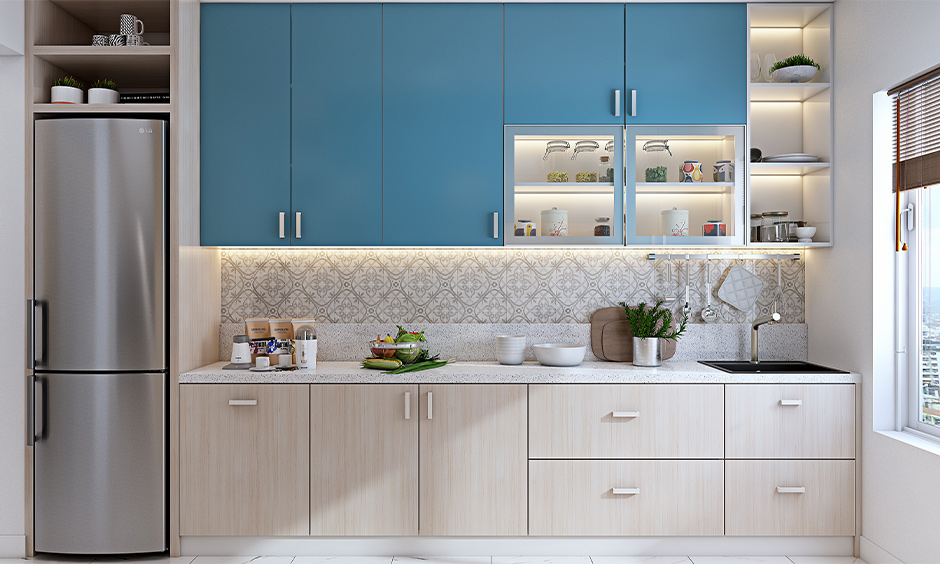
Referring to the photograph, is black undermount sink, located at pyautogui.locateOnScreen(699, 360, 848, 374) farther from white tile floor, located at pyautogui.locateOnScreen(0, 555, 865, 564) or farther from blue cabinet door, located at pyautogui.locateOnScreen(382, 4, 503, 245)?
blue cabinet door, located at pyautogui.locateOnScreen(382, 4, 503, 245)

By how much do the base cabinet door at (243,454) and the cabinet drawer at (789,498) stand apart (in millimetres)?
1937

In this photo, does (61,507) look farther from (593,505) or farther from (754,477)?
(754,477)

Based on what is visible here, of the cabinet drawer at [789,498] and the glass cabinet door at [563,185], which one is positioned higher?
the glass cabinet door at [563,185]

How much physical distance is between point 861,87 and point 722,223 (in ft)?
2.71

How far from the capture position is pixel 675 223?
2906 millimetres

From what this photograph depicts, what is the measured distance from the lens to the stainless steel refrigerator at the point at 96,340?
2.59 m

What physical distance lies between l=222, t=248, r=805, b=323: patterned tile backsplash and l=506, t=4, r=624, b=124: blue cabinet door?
72 centimetres

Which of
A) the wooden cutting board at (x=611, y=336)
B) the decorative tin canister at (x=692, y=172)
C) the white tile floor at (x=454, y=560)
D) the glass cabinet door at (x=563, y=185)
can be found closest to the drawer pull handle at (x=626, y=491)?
the white tile floor at (x=454, y=560)

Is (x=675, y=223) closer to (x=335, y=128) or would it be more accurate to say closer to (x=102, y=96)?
(x=335, y=128)

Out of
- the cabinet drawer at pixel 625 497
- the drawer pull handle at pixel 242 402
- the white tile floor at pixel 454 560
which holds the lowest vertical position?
the white tile floor at pixel 454 560

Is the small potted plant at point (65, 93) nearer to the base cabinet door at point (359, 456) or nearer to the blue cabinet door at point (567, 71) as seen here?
the base cabinet door at point (359, 456)

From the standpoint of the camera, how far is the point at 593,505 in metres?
2.66

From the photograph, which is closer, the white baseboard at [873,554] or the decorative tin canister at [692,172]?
the white baseboard at [873,554]

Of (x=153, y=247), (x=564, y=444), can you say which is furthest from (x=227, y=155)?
(x=564, y=444)
